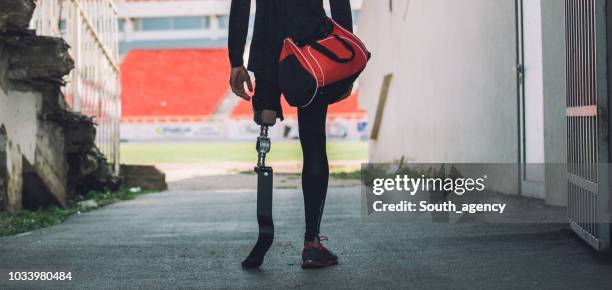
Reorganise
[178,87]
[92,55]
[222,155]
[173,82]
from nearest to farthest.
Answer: [92,55] < [222,155] < [178,87] < [173,82]

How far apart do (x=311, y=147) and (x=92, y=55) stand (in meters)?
7.06

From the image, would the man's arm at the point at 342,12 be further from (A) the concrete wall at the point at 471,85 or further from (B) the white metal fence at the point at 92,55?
(B) the white metal fence at the point at 92,55

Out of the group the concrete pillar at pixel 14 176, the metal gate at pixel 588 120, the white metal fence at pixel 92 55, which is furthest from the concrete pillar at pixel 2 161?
the metal gate at pixel 588 120

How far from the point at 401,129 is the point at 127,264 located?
27.8 ft

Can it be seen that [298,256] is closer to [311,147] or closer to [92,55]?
[311,147]

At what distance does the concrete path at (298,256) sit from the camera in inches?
139

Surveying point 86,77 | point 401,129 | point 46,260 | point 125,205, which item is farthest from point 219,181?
point 46,260

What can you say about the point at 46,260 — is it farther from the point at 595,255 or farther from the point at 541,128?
the point at 541,128

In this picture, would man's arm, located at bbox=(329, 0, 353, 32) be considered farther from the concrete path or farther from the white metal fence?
the white metal fence

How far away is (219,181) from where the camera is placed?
15.2 meters

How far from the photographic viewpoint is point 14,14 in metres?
6.61

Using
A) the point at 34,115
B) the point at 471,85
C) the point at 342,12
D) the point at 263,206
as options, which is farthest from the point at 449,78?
the point at 263,206

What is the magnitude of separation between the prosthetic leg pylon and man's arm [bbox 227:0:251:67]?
317 mm

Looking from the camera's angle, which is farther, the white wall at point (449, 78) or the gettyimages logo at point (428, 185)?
the white wall at point (449, 78)
